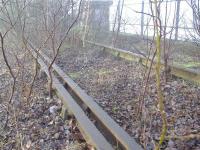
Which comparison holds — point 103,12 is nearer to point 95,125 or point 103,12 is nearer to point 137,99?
point 137,99

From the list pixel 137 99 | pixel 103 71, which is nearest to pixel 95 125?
pixel 137 99

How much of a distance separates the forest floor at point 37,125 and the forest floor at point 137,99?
2.39 ft

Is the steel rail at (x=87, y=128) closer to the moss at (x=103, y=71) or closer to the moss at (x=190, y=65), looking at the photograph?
the moss at (x=103, y=71)

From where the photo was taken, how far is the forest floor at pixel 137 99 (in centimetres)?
416

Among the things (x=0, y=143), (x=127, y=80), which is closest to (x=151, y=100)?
(x=127, y=80)

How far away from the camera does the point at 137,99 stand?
18.6 feet

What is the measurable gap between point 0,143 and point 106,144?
1.56 meters

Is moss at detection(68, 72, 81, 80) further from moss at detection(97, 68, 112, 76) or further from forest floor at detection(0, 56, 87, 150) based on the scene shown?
forest floor at detection(0, 56, 87, 150)

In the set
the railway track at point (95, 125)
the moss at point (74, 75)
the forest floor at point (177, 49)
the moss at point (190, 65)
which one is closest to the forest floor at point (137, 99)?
the moss at point (74, 75)

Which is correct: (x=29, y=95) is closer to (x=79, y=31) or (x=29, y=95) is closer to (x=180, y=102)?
(x=180, y=102)

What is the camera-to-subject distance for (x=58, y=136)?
4.31 metres

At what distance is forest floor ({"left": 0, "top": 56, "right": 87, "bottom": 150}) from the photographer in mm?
4148

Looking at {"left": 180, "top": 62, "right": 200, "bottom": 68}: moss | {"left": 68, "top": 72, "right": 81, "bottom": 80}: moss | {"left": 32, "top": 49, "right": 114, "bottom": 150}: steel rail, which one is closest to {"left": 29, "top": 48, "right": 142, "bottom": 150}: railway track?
{"left": 32, "top": 49, "right": 114, "bottom": 150}: steel rail

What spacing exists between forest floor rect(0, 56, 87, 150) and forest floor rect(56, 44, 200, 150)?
728mm
